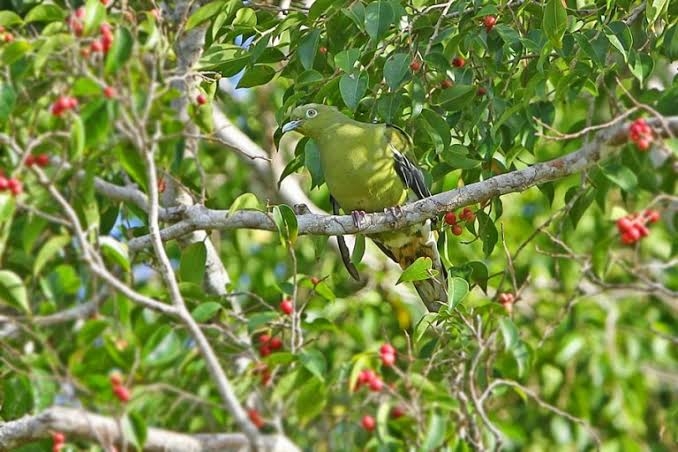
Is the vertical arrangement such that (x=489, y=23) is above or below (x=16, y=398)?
above

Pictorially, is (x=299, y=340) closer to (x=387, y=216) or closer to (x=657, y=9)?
(x=387, y=216)

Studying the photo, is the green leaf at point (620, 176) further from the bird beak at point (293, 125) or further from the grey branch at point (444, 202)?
the bird beak at point (293, 125)

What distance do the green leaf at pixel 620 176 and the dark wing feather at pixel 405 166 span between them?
0.92 m

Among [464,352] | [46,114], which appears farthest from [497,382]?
[46,114]

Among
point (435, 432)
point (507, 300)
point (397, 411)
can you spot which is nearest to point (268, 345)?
point (397, 411)

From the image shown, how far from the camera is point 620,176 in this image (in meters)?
4.09

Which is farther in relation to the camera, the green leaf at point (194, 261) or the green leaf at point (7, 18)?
the green leaf at point (194, 261)

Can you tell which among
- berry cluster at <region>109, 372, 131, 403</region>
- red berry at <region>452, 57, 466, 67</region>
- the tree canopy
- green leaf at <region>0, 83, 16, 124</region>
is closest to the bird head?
the tree canopy

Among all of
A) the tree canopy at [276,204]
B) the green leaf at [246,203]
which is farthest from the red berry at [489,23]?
the green leaf at [246,203]

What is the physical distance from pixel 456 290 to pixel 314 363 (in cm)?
55

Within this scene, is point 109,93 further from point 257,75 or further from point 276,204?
point 276,204

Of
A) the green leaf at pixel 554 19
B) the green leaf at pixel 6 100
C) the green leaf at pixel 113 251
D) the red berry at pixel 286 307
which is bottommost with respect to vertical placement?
the red berry at pixel 286 307

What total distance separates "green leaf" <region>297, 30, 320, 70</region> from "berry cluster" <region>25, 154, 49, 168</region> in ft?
3.62

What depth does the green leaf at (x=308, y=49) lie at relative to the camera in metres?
4.07
